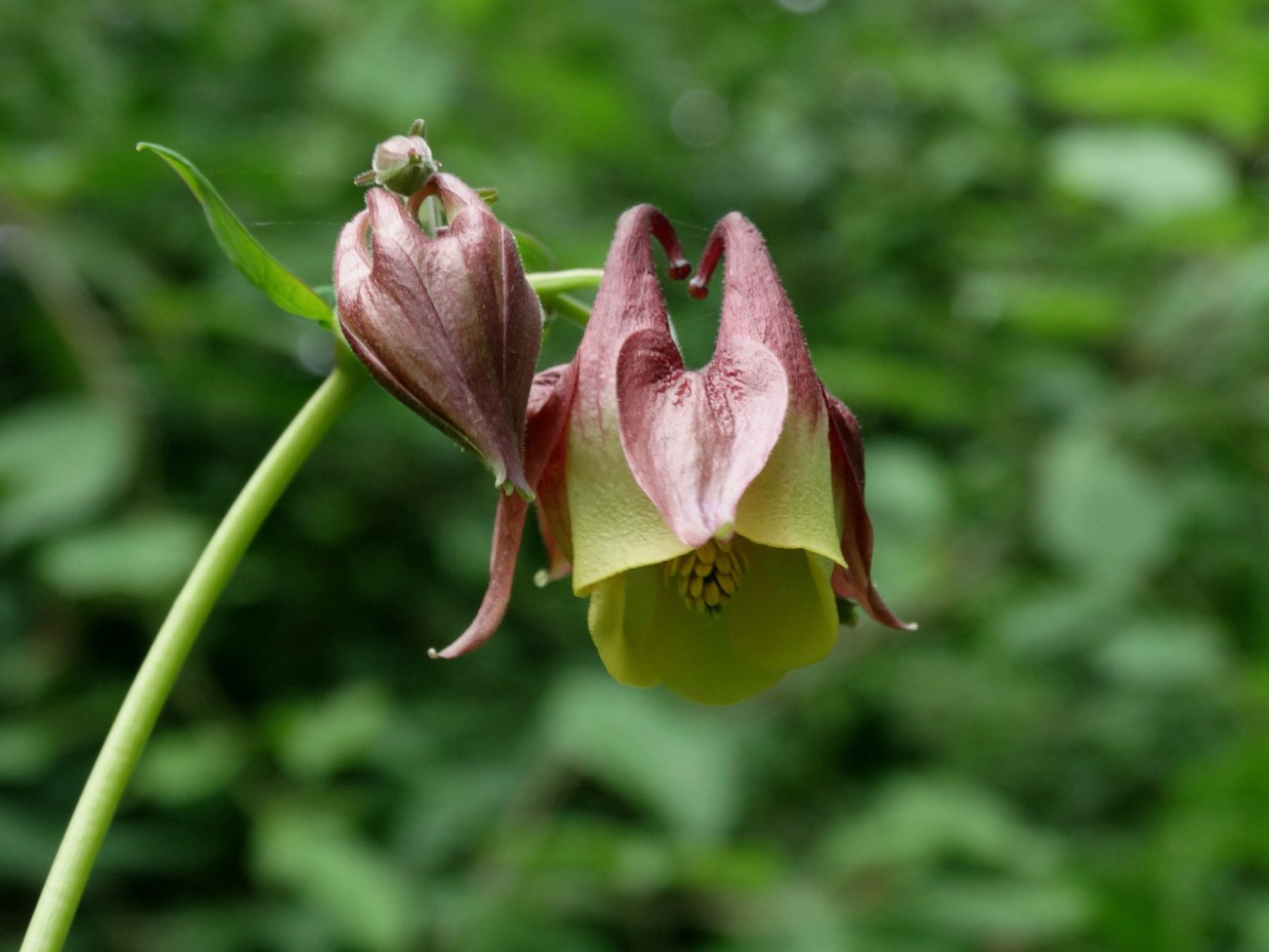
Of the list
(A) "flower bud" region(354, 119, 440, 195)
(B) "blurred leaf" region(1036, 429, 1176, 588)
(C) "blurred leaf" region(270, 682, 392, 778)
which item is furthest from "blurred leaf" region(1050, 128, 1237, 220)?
(A) "flower bud" region(354, 119, 440, 195)

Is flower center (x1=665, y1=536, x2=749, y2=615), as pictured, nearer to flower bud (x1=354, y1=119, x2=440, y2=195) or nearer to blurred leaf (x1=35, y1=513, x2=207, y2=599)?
flower bud (x1=354, y1=119, x2=440, y2=195)

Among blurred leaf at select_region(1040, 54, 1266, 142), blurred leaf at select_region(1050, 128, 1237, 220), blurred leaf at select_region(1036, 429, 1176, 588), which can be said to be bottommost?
blurred leaf at select_region(1036, 429, 1176, 588)

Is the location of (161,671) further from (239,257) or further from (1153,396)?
(1153,396)

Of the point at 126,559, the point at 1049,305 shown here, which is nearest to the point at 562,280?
the point at 126,559

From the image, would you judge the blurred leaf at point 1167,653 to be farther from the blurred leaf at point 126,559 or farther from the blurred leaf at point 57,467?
the blurred leaf at point 57,467

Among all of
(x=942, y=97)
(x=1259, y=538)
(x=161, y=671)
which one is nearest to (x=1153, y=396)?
(x=1259, y=538)
